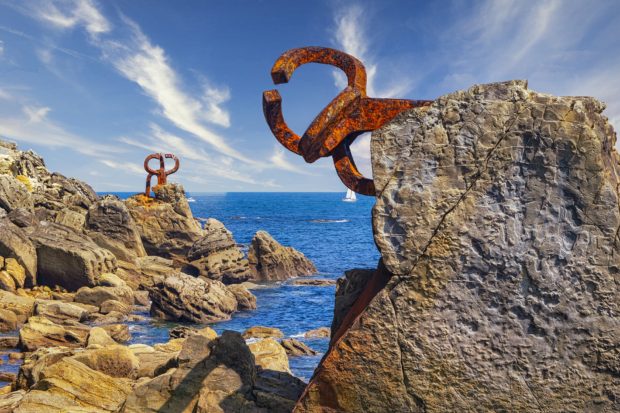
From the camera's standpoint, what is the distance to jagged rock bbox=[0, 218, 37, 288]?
64.7 ft

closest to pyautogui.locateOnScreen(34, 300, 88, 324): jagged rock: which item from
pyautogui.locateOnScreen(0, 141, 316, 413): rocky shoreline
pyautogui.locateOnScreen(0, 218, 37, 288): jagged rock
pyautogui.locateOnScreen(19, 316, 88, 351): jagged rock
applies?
pyautogui.locateOnScreen(0, 141, 316, 413): rocky shoreline

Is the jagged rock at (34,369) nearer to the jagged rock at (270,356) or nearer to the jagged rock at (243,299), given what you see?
the jagged rock at (270,356)

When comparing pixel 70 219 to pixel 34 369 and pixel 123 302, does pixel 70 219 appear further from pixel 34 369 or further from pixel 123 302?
pixel 34 369

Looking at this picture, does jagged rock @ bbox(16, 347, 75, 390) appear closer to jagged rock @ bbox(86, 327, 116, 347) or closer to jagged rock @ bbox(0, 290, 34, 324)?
jagged rock @ bbox(86, 327, 116, 347)

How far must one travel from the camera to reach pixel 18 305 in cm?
1664

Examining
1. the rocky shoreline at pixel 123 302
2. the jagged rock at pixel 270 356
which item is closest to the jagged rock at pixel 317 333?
the rocky shoreline at pixel 123 302

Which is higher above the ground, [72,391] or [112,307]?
[72,391]

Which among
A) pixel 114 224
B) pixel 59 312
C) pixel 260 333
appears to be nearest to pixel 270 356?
pixel 260 333

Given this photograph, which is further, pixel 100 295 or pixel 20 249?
pixel 20 249

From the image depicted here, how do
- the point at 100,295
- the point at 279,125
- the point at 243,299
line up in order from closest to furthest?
the point at 279,125
the point at 100,295
the point at 243,299

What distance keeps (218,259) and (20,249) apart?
9268mm

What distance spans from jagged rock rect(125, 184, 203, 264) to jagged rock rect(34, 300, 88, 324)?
12.7 meters

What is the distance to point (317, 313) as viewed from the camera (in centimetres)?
2241

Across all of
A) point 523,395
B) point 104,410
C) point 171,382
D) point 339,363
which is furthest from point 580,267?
point 104,410
